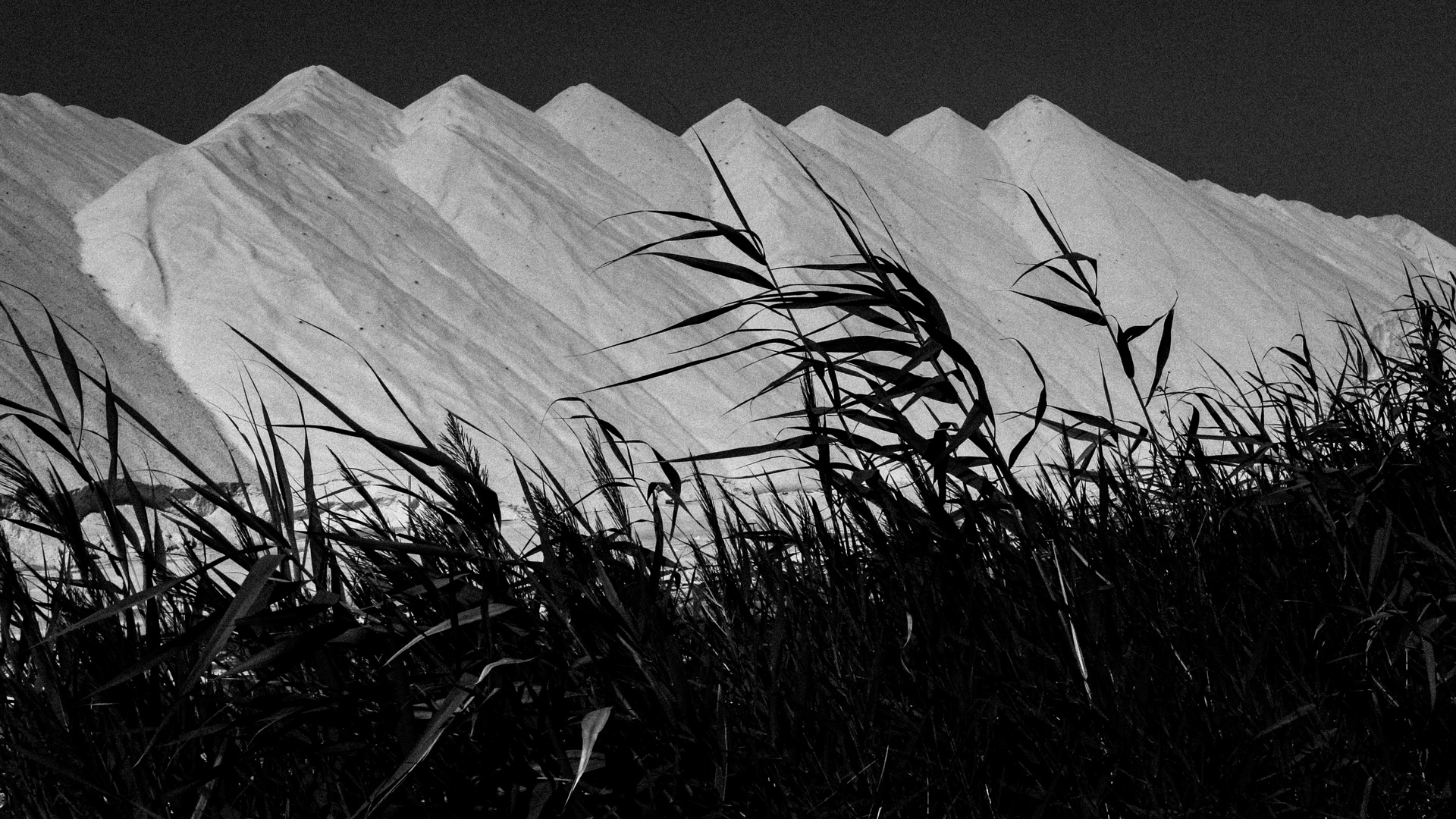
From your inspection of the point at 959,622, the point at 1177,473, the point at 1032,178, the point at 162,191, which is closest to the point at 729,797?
the point at 959,622

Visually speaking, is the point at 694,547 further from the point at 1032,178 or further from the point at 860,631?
the point at 1032,178

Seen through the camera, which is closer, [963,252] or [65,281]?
[65,281]

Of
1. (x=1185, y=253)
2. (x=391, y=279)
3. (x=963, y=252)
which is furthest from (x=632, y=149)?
(x=1185, y=253)

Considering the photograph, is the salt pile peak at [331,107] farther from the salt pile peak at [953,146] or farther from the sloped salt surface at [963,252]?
the salt pile peak at [953,146]

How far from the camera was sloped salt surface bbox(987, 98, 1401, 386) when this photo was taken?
27938mm

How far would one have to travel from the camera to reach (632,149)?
3269 centimetres

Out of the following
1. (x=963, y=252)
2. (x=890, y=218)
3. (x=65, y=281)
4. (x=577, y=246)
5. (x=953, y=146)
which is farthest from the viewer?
(x=953, y=146)

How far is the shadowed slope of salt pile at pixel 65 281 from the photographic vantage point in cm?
1425

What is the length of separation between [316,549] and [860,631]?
0.84 m

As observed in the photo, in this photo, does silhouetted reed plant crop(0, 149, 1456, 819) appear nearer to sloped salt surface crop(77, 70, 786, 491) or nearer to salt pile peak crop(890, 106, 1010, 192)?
sloped salt surface crop(77, 70, 786, 491)

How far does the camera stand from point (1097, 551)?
202cm

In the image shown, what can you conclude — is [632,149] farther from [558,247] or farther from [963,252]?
[963,252]

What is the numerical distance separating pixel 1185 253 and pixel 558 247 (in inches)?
654

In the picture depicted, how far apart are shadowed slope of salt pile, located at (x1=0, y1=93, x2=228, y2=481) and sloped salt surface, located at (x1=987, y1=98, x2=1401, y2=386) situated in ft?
67.4
